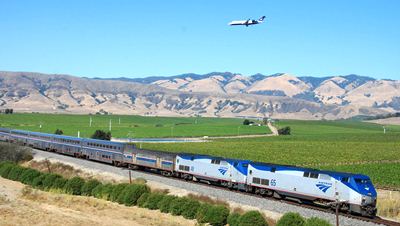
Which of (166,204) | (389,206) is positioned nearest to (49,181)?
(166,204)

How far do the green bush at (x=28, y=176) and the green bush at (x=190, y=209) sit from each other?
24.8 metres

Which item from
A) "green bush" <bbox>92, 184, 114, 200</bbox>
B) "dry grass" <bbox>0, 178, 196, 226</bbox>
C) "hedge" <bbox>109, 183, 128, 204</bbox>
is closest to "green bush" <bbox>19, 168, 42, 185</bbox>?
"dry grass" <bbox>0, 178, 196, 226</bbox>

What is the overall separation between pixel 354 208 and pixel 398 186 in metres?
21.0

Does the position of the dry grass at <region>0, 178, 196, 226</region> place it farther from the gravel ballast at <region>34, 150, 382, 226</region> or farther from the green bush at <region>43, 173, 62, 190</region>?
the gravel ballast at <region>34, 150, 382, 226</region>

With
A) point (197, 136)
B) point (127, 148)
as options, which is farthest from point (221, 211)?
point (197, 136)

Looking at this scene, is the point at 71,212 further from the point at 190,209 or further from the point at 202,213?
the point at 202,213

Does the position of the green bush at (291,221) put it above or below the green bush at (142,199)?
above

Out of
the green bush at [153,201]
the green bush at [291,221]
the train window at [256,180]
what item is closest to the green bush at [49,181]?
the green bush at [153,201]

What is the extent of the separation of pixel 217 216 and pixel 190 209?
3.73 m

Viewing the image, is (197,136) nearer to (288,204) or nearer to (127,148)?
(127,148)

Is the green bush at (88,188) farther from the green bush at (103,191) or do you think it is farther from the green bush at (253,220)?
the green bush at (253,220)

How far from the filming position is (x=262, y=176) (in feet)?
147

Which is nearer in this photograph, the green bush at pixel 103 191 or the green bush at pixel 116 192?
the green bush at pixel 116 192

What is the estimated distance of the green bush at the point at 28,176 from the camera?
5850 centimetres
